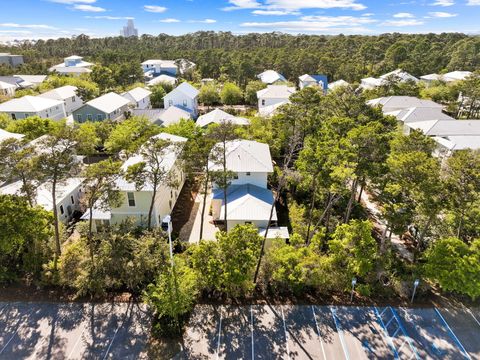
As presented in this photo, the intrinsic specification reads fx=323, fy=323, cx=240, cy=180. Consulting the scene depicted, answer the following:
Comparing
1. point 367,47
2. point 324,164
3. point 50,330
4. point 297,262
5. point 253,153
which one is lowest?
point 50,330

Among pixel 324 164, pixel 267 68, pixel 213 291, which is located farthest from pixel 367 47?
pixel 213 291

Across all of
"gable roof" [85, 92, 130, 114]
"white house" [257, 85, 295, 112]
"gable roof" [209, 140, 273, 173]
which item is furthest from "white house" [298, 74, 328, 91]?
"gable roof" [209, 140, 273, 173]

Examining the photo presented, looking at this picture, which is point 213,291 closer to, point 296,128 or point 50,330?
point 50,330

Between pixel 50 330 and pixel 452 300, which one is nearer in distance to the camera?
pixel 50 330

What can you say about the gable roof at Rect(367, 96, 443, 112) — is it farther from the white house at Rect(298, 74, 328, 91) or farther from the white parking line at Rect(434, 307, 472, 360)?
the white parking line at Rect(434, 307, 472, 360)

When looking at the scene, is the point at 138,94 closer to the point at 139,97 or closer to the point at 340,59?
the point at 139,97

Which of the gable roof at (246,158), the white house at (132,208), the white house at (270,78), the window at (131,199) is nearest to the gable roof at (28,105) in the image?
the white house at (132,208)
